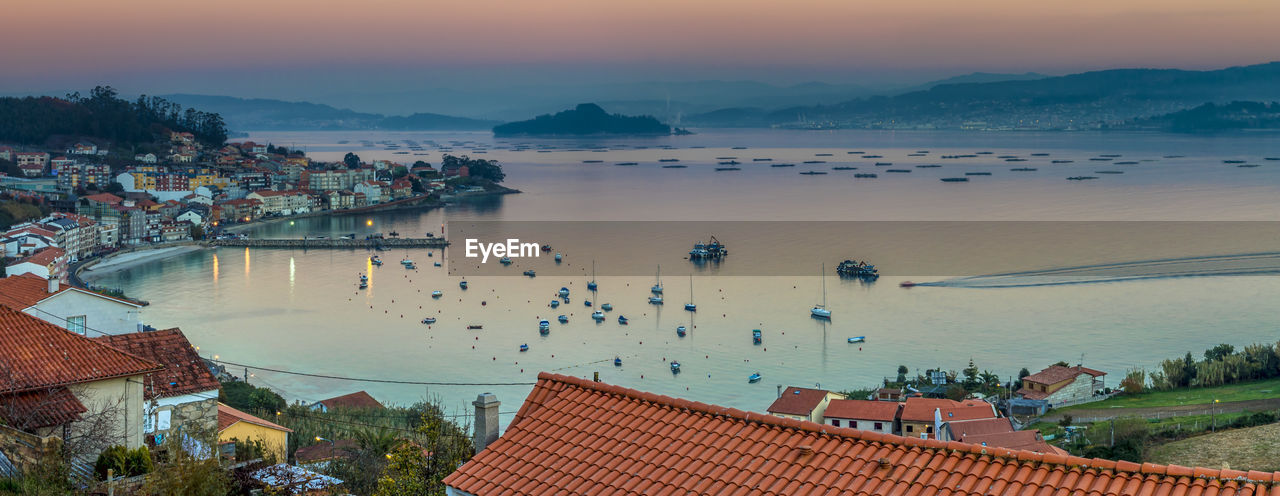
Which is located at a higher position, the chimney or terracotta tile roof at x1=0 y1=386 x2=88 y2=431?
the chimney

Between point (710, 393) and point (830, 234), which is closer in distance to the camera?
point (710, 393)

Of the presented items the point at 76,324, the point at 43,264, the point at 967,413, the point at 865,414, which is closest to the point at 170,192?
the point at 43,264

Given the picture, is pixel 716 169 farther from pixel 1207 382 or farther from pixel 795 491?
pixel 795 491

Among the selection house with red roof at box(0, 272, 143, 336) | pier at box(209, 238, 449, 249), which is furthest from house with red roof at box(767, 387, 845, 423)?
pier at box(209, 238, 449, 249)

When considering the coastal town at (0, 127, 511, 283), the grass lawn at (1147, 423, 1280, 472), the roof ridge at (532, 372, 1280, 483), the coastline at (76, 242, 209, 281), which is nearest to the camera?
the roof ridge at (532, 372, 1280, 483)

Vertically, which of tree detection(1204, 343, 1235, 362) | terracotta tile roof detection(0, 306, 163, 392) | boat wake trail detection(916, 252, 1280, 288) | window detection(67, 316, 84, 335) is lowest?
tree detection(1204, 343, 1235, 362)

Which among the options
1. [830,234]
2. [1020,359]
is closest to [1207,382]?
[1020,359]

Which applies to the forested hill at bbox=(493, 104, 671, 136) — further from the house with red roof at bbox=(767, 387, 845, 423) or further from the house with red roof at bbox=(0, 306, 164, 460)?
the house with red roof at bbox=(0, 306, 164, 460)
